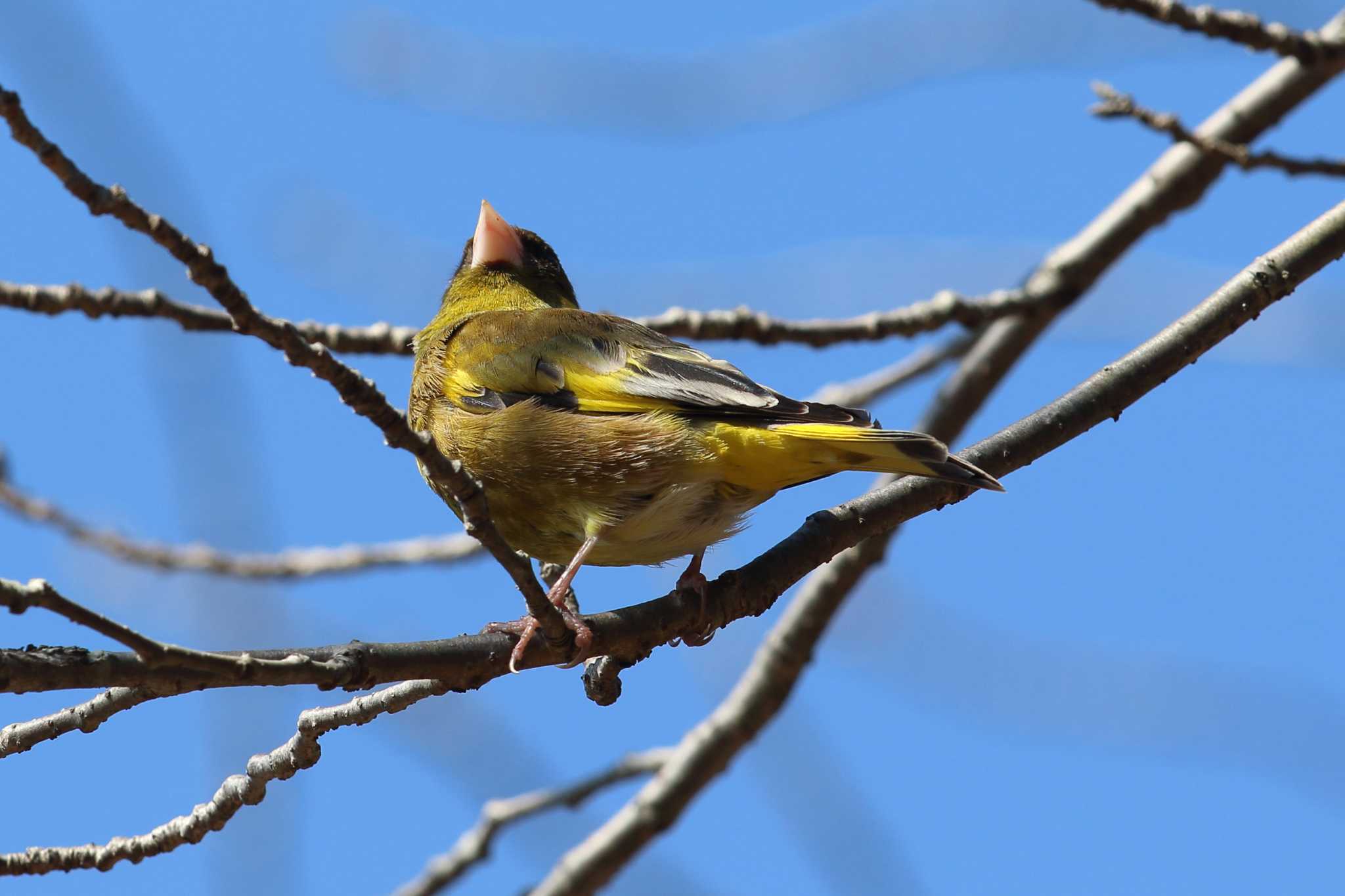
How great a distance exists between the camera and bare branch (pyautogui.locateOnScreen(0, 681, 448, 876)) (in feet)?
10.3

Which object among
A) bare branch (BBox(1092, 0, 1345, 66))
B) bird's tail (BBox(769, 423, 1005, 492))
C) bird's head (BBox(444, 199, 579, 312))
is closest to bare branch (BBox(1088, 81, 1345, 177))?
bare branch (BBox(1092, 0, 1345, 66))

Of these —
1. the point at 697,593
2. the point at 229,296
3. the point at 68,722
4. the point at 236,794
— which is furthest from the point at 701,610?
the point at 229,296

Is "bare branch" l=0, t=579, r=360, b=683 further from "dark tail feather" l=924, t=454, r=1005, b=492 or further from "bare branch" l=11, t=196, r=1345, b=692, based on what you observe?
"dark tail feather" l=924, t=454, r=1005, b=492

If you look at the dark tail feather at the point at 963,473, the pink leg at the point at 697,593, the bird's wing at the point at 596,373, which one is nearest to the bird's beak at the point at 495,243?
the bird's wing at the point at 596,373

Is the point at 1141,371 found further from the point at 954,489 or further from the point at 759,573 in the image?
the point at 759,573

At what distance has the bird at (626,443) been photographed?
4043mm

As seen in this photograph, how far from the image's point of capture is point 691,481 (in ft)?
14.4

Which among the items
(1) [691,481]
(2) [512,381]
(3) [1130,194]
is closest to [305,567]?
(2) [512,381]

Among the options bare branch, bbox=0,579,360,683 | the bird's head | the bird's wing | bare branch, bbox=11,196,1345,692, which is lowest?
bare branch, bbox=0,579,360,683

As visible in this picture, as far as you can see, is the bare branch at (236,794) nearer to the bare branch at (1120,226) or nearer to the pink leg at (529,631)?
the pink leg at (529,631)

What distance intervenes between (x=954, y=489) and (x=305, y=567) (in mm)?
3325

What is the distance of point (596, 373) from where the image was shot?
484cm

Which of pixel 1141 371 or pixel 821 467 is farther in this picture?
pixel 821 467

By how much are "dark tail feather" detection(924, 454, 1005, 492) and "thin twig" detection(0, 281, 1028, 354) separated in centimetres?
154
